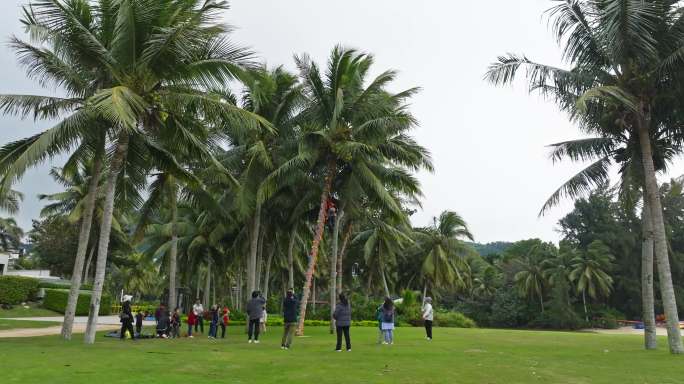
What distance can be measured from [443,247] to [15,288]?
32.4m

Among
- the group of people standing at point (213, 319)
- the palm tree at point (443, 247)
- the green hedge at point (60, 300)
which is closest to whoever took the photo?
the group of people standing at point (213, 319)

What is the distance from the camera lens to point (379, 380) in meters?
9.23

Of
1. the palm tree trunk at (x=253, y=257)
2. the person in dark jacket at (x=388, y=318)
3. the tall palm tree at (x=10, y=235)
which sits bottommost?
the person in dark jacket at (x=388, y=318)

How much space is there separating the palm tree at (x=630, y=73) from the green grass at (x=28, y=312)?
32409 millimetres

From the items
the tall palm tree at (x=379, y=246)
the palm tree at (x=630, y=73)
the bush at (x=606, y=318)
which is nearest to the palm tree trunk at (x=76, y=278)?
the palm tree at (x=630, y=73)

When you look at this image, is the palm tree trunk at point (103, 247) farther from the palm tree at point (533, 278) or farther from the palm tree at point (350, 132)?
the palm tree at point (533, 278)

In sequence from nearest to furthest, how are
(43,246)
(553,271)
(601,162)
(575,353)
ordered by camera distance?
(575,353)
(601,162)
(43,246)
(553,271)

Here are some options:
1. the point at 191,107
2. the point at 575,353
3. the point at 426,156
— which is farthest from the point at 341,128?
the point at 575,353

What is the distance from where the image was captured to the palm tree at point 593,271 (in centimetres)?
6294

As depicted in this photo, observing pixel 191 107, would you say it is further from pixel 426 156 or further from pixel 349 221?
pixel 349 221

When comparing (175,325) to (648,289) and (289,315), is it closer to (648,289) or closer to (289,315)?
(289,315)

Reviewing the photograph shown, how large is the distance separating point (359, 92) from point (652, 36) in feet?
37.6

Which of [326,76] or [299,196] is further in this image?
[299,196]

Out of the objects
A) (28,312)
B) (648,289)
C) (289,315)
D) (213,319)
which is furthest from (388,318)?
(28,312)
